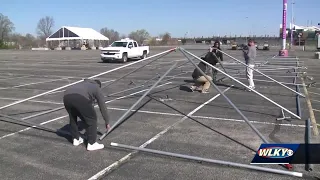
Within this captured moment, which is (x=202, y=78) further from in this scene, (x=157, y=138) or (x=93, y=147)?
(x=93, y=147)

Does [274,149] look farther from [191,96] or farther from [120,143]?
[191,96]

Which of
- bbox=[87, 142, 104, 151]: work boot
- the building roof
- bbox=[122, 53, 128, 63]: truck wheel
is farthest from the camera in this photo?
the building roof

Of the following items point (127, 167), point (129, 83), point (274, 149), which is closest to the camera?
point (274, 149)

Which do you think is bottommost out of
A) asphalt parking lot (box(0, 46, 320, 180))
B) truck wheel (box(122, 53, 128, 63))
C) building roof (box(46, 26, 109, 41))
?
asphalt parking lot (box(0, 46, 320, 180))

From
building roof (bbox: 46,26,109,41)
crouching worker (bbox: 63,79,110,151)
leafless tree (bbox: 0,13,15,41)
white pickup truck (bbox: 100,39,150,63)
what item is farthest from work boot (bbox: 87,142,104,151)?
leafless tree (bbox: 0,13,15,41)

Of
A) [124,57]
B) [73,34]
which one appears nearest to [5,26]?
[73,34]

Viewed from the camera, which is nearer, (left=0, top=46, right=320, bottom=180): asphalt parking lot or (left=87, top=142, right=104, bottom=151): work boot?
(left=0, top=46, right=320, bottom=180): asphalt parking lot

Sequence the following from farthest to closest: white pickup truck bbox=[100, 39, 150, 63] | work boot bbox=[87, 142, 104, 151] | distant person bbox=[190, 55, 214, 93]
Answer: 1. white pickup truck bbox=[100, 39, 150, 63]
2. distant person bbox=[190, 55, 214, 93]
3. work boot bbox=[87, 142, 104, 151]

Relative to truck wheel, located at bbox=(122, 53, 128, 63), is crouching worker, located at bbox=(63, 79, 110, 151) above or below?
below

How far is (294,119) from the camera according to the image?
Result: 28.2ft

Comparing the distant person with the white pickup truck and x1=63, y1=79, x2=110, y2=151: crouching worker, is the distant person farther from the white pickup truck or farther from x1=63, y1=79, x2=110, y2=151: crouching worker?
the white pickup truck

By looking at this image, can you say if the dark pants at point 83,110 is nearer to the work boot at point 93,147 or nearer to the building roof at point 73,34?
the work boot at point 93,147

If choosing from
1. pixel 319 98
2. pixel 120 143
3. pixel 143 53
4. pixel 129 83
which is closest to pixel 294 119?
pixel 319 98

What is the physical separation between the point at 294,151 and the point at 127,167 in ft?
8.53
